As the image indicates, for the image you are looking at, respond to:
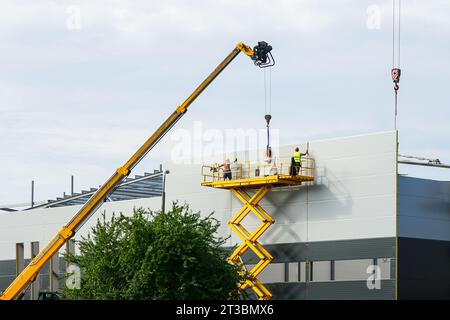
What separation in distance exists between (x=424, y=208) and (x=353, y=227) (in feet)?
12.8

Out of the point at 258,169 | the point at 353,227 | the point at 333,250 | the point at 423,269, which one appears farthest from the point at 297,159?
the point at 423,269

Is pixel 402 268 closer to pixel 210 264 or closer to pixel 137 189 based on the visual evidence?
pixel 210 264

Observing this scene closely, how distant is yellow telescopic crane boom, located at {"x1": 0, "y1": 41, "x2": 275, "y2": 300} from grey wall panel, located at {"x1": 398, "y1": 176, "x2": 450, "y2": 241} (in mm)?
10183

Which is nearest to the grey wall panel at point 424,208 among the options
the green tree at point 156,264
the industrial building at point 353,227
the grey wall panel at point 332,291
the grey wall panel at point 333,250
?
the industrial building at point 353,227

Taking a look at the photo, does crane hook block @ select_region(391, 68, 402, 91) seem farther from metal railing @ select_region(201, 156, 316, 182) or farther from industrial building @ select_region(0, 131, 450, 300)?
metal railing @ select_region(201, 156, 316, 182)

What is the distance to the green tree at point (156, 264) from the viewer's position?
44938mm

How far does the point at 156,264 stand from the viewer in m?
45.0

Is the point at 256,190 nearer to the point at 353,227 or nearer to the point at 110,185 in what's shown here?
the point at 353,227

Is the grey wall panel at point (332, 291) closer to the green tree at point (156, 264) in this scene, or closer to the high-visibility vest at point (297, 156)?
the green tree at point (156, 264)

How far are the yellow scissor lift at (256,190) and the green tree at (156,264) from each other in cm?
538

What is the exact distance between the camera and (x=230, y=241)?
184 feet

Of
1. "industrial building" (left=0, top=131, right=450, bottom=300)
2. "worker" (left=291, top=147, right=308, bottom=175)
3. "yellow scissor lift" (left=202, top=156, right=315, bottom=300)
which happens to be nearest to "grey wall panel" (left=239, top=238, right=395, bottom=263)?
"industrial building" (left=0, top=131, right=450, bottom=300)
